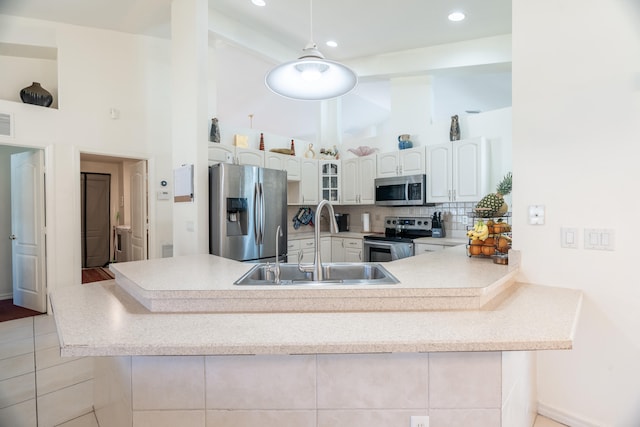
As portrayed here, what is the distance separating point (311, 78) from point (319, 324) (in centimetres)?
148

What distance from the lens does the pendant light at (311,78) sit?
6.21 ft

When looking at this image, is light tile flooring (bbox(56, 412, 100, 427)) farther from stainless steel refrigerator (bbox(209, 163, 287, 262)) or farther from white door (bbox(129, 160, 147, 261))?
white door (bbox(129, 160, 147, 261))

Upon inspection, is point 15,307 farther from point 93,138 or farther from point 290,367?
point 290,367

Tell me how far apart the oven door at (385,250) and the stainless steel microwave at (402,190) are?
1.87 feet

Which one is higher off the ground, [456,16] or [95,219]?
[456,16]

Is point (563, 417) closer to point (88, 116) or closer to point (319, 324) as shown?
point (319, 324)

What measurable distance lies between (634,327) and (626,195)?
67cm

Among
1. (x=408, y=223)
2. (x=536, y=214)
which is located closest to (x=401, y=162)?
(x=408, y=223)

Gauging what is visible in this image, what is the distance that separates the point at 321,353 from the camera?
1129 millimetres

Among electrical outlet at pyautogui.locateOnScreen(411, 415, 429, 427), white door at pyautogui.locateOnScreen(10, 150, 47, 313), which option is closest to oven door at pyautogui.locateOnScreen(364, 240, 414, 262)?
electrical outlet at pyautogui.locateOnScreen(411, 415, 429, 427)

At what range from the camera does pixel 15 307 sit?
4117 mm

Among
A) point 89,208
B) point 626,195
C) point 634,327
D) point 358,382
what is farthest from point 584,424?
point 89,208

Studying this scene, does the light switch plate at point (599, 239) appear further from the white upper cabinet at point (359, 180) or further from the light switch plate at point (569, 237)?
the white upper cabinet at point (359, 180)

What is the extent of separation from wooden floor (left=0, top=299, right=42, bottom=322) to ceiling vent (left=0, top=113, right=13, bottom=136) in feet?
6.70
